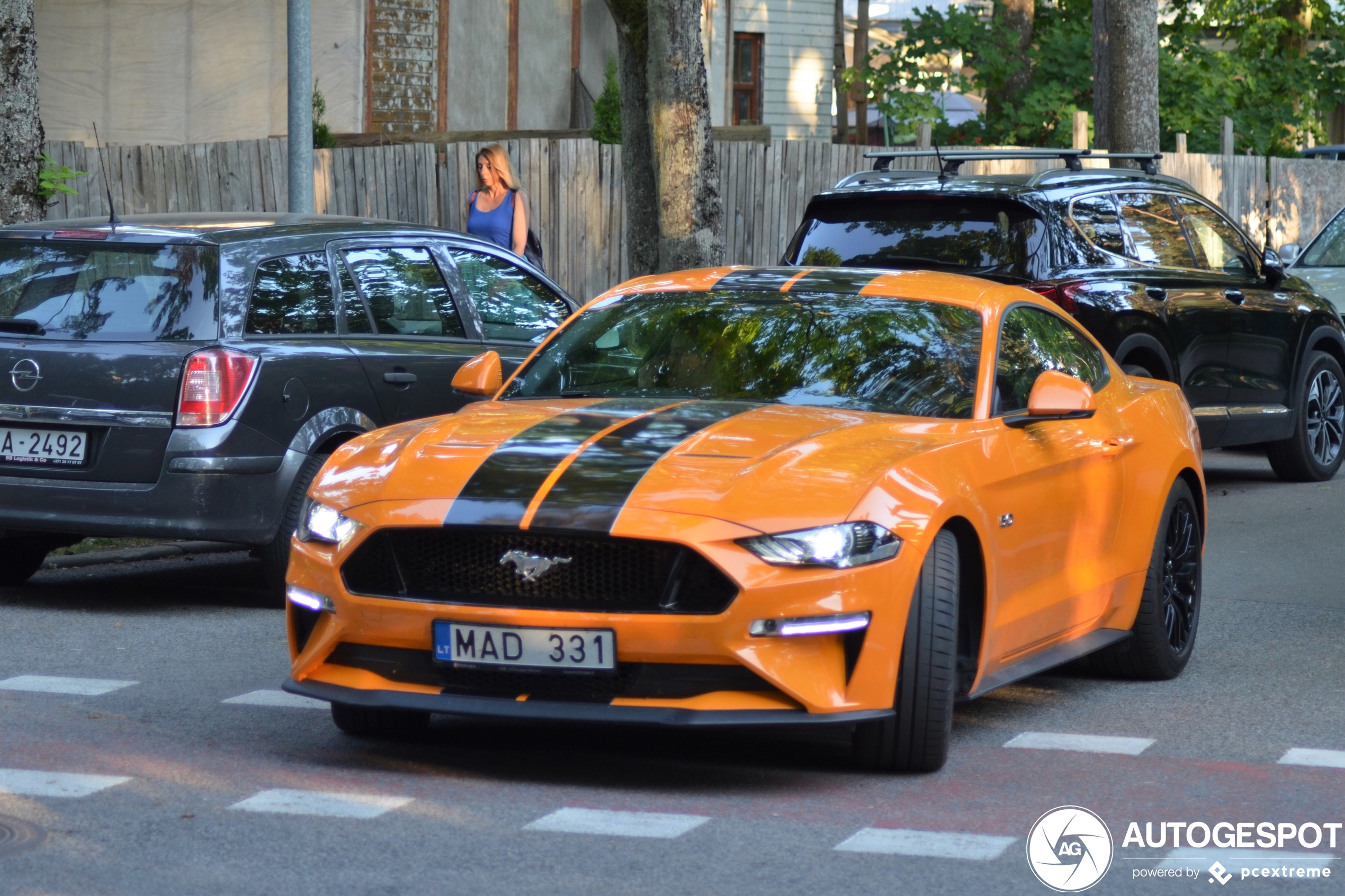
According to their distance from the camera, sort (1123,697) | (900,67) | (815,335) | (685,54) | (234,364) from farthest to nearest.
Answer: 1. (900,67)
2. (685,54)
3. (234,364)
4. (1123,697)
5. (815,335)

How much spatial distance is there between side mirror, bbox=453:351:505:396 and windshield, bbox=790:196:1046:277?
4.21 metres

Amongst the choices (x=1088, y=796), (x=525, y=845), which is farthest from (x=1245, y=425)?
(x=525, y=845)

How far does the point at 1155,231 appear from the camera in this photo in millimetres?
12500

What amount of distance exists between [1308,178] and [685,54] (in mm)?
15964

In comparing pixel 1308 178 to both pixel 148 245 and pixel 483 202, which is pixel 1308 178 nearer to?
pixel 483 202

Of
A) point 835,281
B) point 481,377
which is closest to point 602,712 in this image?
point 481,377

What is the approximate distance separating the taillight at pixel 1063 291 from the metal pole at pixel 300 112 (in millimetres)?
4750

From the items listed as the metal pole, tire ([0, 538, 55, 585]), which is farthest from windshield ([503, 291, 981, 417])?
the metal pole

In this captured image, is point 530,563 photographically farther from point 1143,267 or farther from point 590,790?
point 1143,267

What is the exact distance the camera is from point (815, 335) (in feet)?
22.2

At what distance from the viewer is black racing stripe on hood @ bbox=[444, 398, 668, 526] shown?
552 centimetres

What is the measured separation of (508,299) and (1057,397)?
435 centimetres

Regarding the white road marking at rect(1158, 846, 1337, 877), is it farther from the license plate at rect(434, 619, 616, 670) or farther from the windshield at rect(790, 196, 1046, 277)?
the windshield at rect(790, 196, 1046, 277)

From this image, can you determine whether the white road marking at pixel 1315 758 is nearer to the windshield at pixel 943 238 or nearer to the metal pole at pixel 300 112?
the windshield at pixel 943 238
